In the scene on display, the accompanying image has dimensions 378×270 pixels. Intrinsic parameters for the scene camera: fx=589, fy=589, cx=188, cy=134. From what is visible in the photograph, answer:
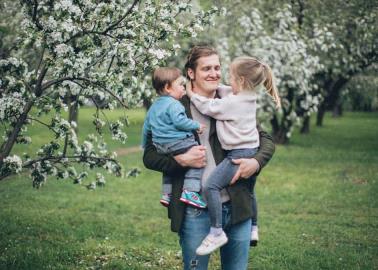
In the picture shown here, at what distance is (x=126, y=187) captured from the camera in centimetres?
1463

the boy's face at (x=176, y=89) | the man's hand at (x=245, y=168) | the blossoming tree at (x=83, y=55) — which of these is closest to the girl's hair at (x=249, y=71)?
the boy's face at (x=176, y=89)

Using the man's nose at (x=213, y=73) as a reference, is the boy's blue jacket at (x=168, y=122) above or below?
below

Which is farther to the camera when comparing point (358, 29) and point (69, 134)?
point (358, 29)

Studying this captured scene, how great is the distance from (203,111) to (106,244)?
4964 mm

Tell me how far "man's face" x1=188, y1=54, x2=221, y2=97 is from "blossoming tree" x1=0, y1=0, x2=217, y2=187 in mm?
1579

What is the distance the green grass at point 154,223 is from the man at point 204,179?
331 cm

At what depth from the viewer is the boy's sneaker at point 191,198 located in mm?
4312

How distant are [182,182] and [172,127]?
420 mm

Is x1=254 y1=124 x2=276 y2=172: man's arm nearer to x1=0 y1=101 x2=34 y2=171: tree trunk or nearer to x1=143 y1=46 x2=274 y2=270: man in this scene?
x1=143 y1=46 x2=274 y2=270: man

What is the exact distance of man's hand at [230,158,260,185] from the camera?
14.3 ft

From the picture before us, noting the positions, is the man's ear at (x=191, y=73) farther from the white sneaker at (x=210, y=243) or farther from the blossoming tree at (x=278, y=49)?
the blossoming tree at (x=278, y=49)

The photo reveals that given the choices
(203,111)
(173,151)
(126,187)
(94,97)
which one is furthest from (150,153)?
(126,187)

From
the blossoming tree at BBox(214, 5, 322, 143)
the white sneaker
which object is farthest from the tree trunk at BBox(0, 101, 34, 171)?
the blossoming tree at BBox(214, 5, 322, 143)

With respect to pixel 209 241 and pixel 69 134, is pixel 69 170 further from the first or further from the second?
pixel 209 241
